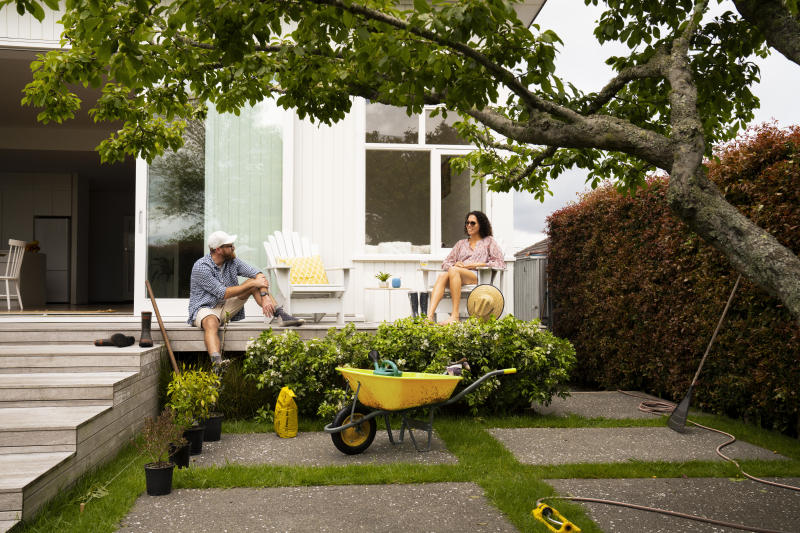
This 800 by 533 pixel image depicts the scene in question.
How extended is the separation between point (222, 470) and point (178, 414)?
0.51 metres

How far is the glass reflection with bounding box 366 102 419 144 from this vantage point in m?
6.82

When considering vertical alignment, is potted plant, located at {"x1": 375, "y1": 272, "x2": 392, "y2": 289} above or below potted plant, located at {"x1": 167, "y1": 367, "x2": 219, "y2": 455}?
above

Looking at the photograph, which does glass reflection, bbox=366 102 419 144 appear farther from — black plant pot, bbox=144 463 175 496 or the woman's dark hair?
black plant pot, bbox=144 463 175 496

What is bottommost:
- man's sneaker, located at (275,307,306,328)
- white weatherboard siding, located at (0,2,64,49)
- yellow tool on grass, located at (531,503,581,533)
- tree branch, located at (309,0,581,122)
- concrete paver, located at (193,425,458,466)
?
concrete paver, located at (193,425,458,466)

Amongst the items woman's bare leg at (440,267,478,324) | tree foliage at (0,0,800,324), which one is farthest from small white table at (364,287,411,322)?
tree foliage at (0,0,800,324)

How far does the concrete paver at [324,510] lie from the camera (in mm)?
2496

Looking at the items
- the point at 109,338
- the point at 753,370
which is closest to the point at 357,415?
the point at 109,338

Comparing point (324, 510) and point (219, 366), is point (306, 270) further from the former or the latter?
point (324, 510)

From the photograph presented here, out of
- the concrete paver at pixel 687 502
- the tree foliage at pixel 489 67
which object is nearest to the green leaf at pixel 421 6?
the tree foliage at pixel 489 67

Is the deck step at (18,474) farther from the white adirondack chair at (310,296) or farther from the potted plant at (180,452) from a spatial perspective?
the white adirondack chair at (310,296)

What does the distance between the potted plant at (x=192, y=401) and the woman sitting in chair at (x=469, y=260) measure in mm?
2514

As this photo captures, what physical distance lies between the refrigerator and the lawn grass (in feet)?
34.4

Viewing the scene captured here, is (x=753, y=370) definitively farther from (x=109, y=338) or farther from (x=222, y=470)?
(x=109, y=338)

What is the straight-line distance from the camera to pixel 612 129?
83.3 inches
